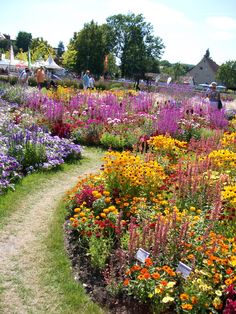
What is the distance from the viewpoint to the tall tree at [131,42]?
79.1 metres

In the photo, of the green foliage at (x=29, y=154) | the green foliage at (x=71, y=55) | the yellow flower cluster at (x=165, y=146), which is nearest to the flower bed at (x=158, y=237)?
the yellow flower cluster at (x=165, y=146)

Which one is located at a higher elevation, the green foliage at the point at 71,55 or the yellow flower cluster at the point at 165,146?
the green foliage at the point at 71,55

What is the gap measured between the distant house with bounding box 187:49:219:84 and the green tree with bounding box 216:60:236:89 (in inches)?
510

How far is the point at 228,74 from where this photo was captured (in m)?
73.5

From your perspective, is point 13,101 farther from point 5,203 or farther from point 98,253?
point 98,253

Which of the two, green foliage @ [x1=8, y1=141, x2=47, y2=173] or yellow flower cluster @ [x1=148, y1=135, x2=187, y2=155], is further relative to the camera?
yellow flower cluster @ [x1=148, y1=135, x2=187, y2=155]

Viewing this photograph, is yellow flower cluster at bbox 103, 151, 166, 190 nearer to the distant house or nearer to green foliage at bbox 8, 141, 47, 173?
green foliage at bbox 8, 141, 47, 173

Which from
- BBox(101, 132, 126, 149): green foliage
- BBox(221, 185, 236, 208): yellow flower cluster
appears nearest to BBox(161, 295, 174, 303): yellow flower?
BBox(221, 185, 236, 208): yellow flower cluster

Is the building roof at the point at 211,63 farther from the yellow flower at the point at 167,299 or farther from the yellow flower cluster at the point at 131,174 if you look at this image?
the yellow flower at the point at 167,299

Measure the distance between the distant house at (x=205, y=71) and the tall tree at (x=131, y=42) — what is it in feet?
48.9

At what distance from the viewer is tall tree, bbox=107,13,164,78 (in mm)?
79062

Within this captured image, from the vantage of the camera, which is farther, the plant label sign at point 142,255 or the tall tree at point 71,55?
the tall tree at point 71,55

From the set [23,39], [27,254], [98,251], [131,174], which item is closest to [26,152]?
[131,174]

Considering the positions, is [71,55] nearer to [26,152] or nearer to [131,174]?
[26,152]
